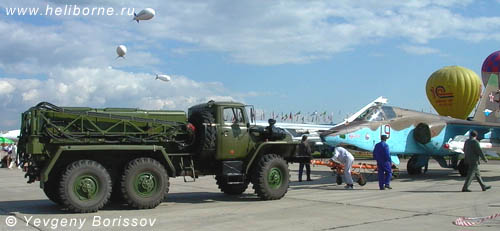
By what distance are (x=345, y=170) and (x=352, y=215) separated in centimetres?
516

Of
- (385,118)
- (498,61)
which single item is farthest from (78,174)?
(498,61)

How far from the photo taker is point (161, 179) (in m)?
9.53

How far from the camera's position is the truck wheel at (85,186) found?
8617 millimetres

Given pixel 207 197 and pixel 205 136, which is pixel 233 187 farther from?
pixel 205 136

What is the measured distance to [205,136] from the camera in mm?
10352

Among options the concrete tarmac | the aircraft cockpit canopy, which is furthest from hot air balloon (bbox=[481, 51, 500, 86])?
the concrete tarmac

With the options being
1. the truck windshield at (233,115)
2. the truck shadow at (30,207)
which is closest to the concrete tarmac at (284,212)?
the truck shadow at (30,207)

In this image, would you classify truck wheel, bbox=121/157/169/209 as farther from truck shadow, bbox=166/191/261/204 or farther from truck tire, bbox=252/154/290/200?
truck tire, bbox=252/154/290/200

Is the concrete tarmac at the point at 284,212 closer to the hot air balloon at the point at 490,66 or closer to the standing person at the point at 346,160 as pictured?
the standing person at the point at 346,160

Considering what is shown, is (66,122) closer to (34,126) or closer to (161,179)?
(34,126)

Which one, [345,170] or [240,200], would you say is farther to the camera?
[345,170]

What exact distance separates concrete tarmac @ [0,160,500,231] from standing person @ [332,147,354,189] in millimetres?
653

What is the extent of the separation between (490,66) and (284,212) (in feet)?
131

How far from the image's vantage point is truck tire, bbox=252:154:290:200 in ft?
35.0
